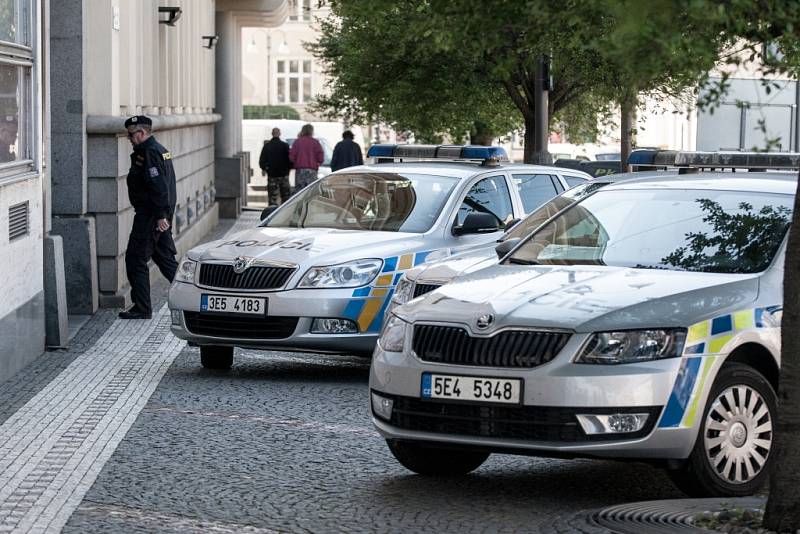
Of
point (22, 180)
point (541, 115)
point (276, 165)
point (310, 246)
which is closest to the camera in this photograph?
point (310, 246)

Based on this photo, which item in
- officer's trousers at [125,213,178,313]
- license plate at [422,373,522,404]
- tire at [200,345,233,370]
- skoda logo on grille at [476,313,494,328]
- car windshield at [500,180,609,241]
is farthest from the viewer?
officer's trousers at [125,213,178,313]

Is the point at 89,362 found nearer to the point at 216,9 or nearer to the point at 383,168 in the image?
the point at 383,168

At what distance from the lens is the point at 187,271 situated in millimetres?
11867

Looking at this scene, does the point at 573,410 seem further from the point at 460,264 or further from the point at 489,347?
the point at 460,264

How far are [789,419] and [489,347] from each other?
133cm

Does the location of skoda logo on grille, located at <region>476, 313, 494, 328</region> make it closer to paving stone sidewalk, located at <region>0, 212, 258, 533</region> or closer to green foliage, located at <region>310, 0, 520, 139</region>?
paving stone sidewalk, located at <region>0, 212, 258, 533</region>

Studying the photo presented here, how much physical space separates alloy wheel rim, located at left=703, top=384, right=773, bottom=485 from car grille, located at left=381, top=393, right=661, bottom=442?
0.35m

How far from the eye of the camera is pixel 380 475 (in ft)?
26.0

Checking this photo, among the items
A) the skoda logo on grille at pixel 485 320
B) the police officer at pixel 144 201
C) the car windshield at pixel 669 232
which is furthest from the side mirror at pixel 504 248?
the police officer at pixel 144 201

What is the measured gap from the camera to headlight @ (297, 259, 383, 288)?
11.3m

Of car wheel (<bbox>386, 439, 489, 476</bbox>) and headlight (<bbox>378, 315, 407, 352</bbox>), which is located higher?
headlight (<bbox>378, 315, 407, 352</bbox>)

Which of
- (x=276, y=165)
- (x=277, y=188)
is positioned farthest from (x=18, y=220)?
(x=277, y=188)

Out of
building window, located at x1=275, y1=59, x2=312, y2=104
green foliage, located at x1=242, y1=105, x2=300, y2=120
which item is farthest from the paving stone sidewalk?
building window, located at x1=275, y1=59, x2=312, y2=104

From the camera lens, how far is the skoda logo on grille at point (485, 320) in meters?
7.10
